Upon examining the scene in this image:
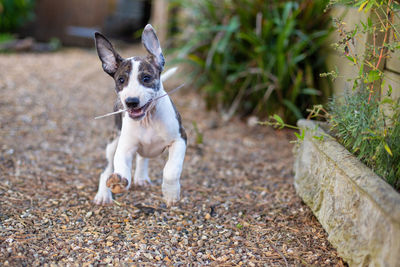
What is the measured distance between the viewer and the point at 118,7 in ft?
33.0

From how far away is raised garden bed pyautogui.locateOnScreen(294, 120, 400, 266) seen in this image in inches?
81.8

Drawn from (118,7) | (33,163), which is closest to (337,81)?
(33,163)

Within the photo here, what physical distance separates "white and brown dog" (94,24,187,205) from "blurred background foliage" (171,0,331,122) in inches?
98.5

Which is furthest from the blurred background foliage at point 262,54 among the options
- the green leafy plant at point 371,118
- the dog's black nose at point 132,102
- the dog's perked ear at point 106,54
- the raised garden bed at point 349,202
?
the dog's black nose at point 132,102

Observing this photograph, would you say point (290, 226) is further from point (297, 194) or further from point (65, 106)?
point (65, 106)

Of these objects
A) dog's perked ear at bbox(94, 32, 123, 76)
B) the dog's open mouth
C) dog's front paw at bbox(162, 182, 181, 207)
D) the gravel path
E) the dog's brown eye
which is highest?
dog's perked ear at bbox(94, 32, 123, 76)

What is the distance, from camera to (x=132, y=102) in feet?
8.20

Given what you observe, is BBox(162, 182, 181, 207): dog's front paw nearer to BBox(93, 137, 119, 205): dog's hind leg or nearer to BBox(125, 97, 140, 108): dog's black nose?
BBox(125, 97, 140, 108): dog's black nose

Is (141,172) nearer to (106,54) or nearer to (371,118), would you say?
(106,54)

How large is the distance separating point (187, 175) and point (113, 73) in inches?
63.9

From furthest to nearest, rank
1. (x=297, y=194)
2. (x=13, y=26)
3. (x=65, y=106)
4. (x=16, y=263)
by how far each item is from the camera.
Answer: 1. (x=13, y=26)
2. (x=65, y=106)
3. (x=297, y=194)
4. (x=16, y=263)

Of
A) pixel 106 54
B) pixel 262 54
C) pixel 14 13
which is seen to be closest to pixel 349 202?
pixel 106 54

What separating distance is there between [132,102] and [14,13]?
7.93 meters

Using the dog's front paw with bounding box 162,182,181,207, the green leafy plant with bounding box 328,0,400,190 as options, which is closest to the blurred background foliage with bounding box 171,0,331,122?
the green leafy plant with bounding box 328,0,400,190
